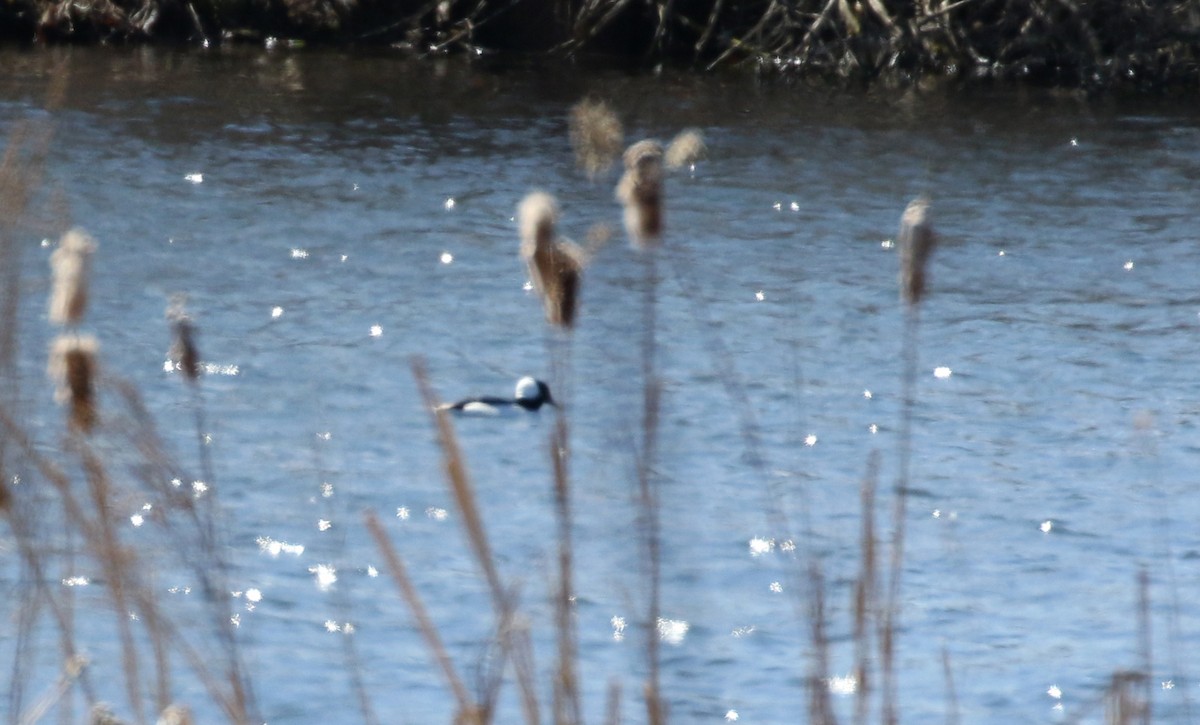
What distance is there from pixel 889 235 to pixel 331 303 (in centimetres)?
315

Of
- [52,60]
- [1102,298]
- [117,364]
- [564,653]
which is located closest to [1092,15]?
[1102,298]

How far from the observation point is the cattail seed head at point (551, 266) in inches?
64.7

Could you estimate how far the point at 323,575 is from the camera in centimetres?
487

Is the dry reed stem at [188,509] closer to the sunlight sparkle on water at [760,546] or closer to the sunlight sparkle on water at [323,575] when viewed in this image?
the sunlight sparkle on water at [323,575]

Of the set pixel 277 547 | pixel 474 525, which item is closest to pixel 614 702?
pixel 474 525

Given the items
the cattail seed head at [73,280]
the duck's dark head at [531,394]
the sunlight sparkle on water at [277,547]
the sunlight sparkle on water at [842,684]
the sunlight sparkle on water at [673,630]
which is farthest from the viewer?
the duck's dark head at [531,394]

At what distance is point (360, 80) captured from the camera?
49.8 ft

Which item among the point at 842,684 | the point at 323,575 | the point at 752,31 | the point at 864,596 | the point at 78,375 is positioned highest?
the point at 752,31

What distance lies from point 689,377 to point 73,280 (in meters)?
5.46

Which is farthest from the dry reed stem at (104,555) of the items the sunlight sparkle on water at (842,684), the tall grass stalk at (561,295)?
the sunlight sparkle on water at (842,684)

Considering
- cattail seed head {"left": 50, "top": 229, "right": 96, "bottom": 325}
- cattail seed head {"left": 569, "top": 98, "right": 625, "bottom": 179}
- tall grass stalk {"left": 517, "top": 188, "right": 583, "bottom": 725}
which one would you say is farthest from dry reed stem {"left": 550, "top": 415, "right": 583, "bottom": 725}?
cattail seed head {"left": 50, "top": 229, "right": 96, "bottom": 325}

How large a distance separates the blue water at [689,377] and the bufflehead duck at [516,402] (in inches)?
3.5

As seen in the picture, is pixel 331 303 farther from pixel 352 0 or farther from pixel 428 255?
pixel 352 0

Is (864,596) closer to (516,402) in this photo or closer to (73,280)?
(73,280)
